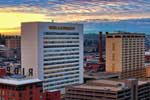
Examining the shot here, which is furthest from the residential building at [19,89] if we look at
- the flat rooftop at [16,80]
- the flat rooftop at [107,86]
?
the flat rooftop at [107,86]

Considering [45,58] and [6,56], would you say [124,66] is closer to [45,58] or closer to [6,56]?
[45,58]

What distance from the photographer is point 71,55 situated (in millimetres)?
53406

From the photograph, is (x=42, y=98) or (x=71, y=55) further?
(x=71, y=55)

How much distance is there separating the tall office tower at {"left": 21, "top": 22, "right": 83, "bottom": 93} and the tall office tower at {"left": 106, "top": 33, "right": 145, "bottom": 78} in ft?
50.5

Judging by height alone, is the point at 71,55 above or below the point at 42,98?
above

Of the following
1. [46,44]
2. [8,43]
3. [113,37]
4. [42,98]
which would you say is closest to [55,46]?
[46,44]

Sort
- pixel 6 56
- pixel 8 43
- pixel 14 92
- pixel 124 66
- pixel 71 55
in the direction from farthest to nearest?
pixel 8 43, pixel 6 56, pixel 124 66, pixel 71 55, pixel 14 92

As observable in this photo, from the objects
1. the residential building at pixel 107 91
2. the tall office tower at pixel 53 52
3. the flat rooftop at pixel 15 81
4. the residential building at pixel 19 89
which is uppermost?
the tall office tower at pixel 53 52

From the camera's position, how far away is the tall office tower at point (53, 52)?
47812 millimetres

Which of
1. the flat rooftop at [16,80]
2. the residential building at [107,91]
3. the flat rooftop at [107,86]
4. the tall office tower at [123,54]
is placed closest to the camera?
the flat rooftop at [16,80]

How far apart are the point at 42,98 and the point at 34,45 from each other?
1154 centimetres

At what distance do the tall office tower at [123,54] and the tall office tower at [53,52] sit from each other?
50.5 ft

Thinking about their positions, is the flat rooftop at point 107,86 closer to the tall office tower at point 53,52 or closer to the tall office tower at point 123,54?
Result: the tall office tower at point 53,52

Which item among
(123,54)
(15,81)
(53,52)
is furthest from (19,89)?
(123,54)
